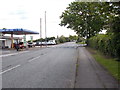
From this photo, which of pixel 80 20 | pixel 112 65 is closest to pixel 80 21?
pixel 80 20

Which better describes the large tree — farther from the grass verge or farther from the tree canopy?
the grass verge

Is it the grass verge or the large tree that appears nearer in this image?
the grass verge

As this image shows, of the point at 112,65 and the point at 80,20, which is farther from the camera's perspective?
the point at 80,20

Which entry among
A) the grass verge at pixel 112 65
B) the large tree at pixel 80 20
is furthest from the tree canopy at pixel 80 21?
the grass verge at pixel 112 65

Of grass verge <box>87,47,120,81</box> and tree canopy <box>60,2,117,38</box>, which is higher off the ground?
tree canopy <box>60,2,117,38</box>

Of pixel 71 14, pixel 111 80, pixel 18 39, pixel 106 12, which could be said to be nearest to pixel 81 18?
pixel 71 14

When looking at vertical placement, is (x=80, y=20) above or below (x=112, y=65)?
above

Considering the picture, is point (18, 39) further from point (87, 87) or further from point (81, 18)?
point (87, 87)

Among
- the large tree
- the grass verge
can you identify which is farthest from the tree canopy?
the grass verge

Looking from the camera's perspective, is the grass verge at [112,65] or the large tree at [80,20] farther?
the large tree at [80,20]

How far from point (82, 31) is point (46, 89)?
44.6 m

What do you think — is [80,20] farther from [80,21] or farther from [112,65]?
[112,65]

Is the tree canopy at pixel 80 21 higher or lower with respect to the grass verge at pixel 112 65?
higher

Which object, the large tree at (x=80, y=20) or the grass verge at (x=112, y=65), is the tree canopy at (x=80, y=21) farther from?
the grass verge at (x=112, y=65)
